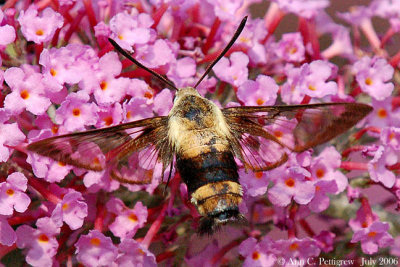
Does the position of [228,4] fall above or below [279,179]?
above

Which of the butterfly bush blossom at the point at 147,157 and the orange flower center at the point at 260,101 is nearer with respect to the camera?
the butterfly bush blossom at the point at 147,157

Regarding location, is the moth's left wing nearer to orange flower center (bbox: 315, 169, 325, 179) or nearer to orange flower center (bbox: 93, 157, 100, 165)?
orange flower center (bbox: 315, 169, 325, 179)

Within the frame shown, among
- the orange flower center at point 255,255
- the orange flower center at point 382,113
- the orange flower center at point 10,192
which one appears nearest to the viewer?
the orange flower center at point 10,192

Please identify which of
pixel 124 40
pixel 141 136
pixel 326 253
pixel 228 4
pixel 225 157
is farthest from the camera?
pixel 228 4

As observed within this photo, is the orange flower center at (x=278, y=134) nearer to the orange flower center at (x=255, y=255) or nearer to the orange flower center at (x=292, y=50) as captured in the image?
the orange flower center at (x=255, y=255)

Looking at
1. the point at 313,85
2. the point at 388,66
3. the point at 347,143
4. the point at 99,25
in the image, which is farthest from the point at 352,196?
the point at 99,25

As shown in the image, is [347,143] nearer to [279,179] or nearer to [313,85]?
[313,85]

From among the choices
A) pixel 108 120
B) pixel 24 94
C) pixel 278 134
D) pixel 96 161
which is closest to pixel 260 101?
pixel 278 134

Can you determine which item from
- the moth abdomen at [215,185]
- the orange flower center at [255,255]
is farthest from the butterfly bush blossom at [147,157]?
the moth abdomen at [215,185]
